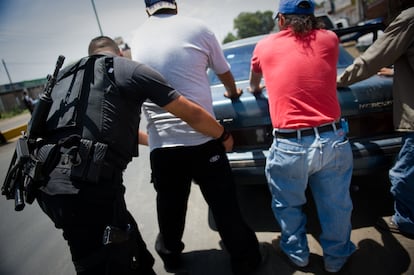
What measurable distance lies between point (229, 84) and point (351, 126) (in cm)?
106

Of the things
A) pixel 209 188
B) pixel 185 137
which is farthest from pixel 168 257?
pixel 185 137

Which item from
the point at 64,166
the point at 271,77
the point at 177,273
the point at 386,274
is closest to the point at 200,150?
the point at 271,77

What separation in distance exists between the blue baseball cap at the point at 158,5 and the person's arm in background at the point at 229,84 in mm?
527

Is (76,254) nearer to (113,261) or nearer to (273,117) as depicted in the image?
(113,261)

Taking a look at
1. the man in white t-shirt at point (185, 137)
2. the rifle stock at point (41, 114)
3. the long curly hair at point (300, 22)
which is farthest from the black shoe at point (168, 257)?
the long curly hair at point (300, 22)

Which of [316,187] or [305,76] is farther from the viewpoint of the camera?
[316,187]

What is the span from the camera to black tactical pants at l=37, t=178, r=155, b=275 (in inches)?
50.8

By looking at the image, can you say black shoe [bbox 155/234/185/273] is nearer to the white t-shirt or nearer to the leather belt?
the white t-shirt

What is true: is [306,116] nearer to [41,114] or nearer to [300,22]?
[300,22]

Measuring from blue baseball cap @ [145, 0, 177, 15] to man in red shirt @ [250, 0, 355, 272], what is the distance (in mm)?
609

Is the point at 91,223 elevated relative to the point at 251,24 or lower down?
lower down

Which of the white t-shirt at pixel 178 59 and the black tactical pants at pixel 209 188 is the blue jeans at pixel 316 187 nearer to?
the black tactical pants at pixel 209 188

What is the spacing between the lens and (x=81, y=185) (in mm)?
1273

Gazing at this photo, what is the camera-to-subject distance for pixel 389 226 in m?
2.19
